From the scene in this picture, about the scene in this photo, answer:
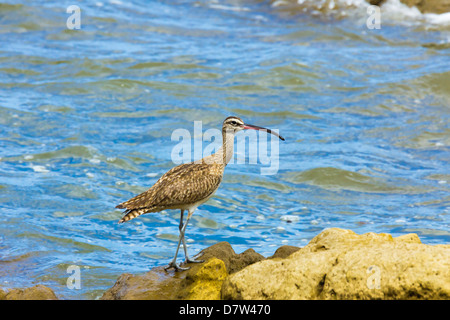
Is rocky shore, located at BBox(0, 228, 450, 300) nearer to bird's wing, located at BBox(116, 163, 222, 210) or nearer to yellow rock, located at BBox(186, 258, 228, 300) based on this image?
yellow rock, located at BBox(186, 258, 228, 300)

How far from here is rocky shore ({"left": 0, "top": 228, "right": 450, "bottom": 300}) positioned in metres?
5.20

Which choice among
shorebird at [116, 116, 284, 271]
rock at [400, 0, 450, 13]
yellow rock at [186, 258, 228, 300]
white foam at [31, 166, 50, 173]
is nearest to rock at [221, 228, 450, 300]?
yellow rock at [186, 258, 228, 300]

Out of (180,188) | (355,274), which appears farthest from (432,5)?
(355,274)

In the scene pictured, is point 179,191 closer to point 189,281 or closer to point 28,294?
point 189,281

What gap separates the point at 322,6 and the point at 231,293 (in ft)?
58.9

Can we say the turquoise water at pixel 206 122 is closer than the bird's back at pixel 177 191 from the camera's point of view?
No

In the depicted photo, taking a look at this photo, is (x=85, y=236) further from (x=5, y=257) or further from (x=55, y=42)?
(x=55, y=42)

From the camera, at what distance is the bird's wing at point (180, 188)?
7.36m

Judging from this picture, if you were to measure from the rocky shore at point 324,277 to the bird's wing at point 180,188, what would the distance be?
845mm

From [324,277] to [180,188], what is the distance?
7.62ft

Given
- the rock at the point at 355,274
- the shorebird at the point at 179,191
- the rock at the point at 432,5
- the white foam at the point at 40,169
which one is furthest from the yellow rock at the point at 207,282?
the rock at the point at 432,5

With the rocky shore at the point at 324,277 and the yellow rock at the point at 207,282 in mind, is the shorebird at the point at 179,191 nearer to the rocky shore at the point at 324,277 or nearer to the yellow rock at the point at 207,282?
the rocky shore at the point at 324,277

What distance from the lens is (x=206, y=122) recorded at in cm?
1566

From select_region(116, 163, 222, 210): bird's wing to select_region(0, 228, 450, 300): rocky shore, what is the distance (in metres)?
0.84
